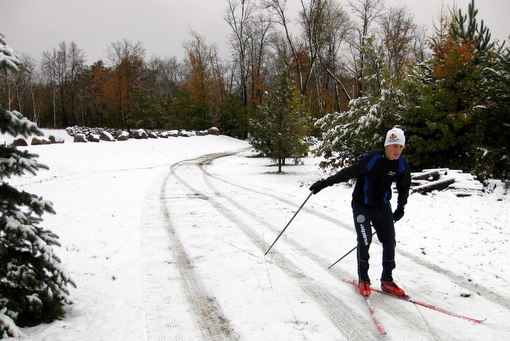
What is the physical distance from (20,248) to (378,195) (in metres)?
3.91

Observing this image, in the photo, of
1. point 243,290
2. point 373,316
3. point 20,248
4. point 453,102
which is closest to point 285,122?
point 453,102

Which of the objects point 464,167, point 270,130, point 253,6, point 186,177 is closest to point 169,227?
point 186,177

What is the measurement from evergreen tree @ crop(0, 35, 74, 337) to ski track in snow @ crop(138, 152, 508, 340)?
1093 millimetres

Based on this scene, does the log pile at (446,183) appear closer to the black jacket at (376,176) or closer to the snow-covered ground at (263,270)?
the snow-covered ground at (263,270)

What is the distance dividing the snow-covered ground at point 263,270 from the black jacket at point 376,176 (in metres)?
1.27

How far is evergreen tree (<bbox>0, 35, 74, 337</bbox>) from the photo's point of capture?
2895 millimetres

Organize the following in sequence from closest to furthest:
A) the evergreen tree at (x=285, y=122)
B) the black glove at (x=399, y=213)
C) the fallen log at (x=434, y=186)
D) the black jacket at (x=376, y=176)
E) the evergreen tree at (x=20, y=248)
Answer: the evergreen tree at (x=20, y=248), the black jacket at (x=376, y=176), the black glove at (x=399, y=213), the fallen log at (x=434, y=186), the evergreen tree at (x=285, y=122)

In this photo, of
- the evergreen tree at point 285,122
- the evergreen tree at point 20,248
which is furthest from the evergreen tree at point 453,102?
the evergreen tree at point 20,248

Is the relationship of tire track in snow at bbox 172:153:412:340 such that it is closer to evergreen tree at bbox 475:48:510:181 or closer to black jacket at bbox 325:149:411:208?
black jacket at bbox 325:149:411:208

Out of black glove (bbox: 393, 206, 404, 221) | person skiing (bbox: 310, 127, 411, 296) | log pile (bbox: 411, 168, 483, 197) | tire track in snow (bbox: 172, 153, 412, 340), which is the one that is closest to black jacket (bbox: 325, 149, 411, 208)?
person skiing (bbox: 310, 127, 411, 296)

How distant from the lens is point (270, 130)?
18.1 metres

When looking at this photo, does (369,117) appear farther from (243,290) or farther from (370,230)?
(243,290)

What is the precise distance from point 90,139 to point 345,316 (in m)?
29.2

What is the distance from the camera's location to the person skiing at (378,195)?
3893mm
